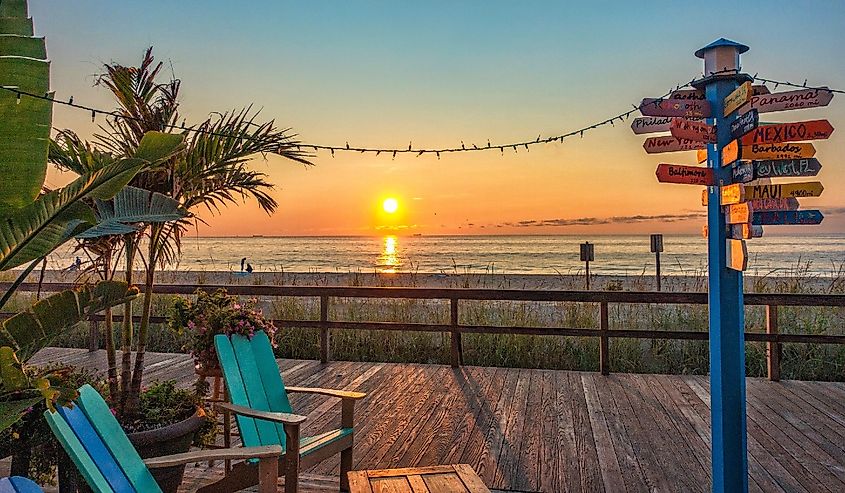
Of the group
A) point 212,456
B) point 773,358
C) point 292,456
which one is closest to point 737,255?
point 292,456

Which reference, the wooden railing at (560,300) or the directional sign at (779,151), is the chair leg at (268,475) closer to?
the directional sign at (779,151)

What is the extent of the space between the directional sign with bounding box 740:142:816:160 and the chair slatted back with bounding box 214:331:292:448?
240cm

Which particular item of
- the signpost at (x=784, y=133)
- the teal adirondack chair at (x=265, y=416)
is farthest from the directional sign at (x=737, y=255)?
the teal adirondack chair at (x=265, y=416)

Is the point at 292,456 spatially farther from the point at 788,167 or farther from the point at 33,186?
the point at 788,167

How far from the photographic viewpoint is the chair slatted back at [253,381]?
265cm

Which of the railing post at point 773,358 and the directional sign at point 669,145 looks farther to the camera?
the railing post at point 773,358

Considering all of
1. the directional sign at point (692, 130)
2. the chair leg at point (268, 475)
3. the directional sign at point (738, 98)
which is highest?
the directional sign at point (738, 98)

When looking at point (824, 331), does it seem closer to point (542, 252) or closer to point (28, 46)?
point (28, 46)

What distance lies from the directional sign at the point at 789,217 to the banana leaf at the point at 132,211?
2321 millimetres

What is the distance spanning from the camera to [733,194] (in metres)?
2.20

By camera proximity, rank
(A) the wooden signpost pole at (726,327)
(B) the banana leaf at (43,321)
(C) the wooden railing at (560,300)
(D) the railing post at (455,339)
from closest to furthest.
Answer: (B) the banana leaf at (43,321)
(A) the wooden signpost pole at (726,327)
(C) the wooden railing at (560,300)
(D) the railing post at (455,339)

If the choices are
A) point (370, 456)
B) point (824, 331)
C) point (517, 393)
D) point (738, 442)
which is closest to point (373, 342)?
point (517, 393)

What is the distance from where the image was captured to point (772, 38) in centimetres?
491

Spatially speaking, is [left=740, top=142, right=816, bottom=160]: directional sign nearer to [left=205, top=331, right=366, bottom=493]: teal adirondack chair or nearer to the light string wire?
the light string wire
